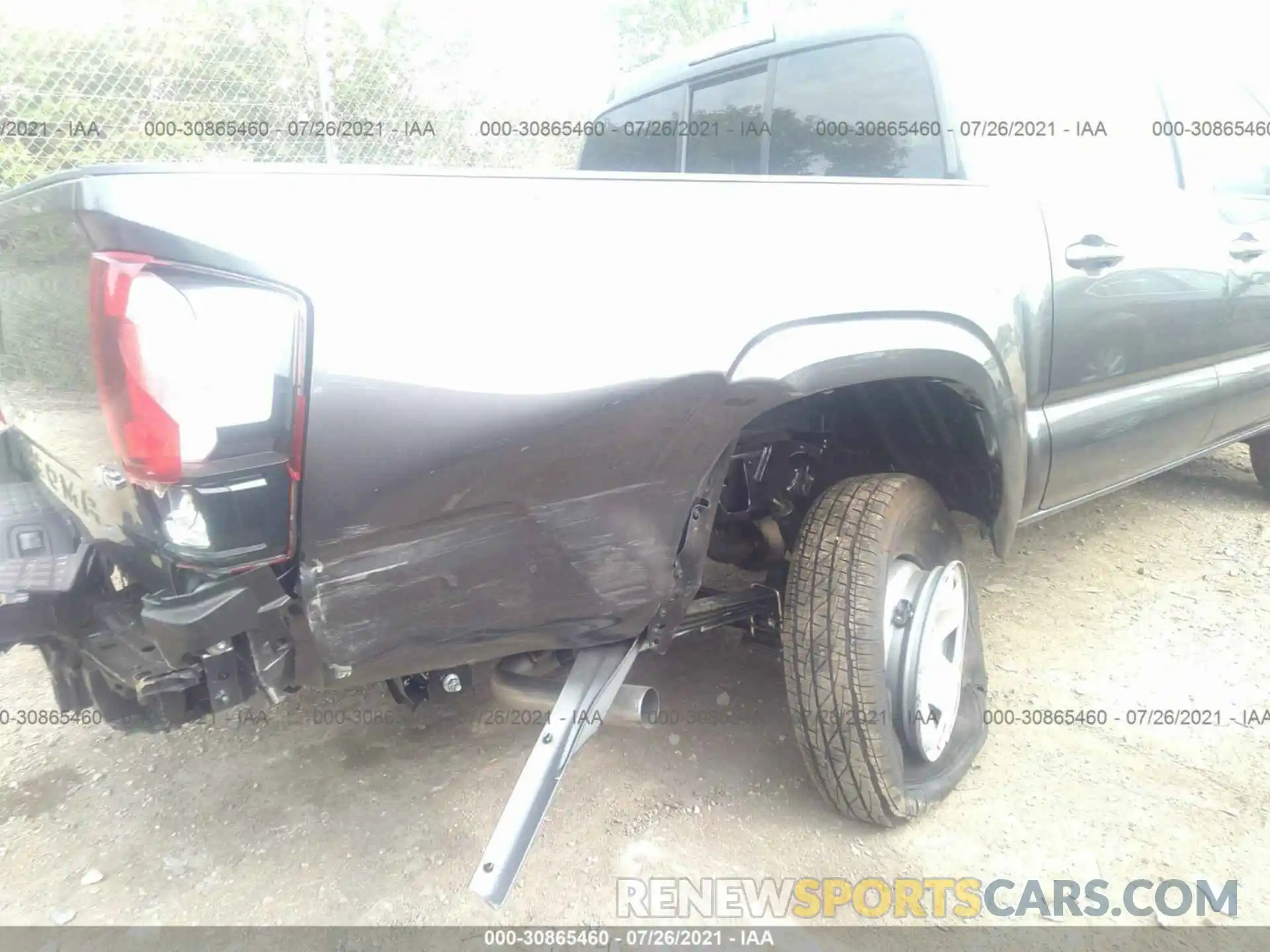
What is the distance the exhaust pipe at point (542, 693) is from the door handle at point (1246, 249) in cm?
258

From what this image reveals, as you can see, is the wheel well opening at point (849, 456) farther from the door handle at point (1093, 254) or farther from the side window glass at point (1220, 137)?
the side window glass at point (1220, 137)

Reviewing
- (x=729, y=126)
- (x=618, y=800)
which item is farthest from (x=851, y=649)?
(x=729, y=126)

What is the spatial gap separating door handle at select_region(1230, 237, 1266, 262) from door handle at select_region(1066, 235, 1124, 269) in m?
0.91

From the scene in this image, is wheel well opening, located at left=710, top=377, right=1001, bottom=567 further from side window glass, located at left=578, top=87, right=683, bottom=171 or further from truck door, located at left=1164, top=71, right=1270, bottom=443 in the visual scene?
side window glass, located at left=578, top=87, right=683, bottom=171

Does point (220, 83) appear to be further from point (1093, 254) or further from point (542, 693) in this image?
point (1093, 254)

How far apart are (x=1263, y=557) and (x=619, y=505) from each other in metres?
3.45

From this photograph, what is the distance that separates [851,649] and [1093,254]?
1.28 m

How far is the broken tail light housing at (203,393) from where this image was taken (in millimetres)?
1281

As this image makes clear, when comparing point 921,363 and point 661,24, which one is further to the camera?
point 661,24

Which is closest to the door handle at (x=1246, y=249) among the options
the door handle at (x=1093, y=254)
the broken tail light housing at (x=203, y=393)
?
the door handle at (x=1093, y=254)

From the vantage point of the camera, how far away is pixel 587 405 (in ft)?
4.90

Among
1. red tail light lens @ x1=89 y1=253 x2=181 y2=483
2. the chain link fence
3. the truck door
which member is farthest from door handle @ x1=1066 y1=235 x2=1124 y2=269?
the chain link fence

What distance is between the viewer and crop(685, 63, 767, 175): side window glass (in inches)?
113

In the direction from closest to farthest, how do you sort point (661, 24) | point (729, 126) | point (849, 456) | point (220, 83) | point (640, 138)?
point (849, 456) < point (729, 126) < point (640, 138) < point (220, 83) < point (661, 24)
